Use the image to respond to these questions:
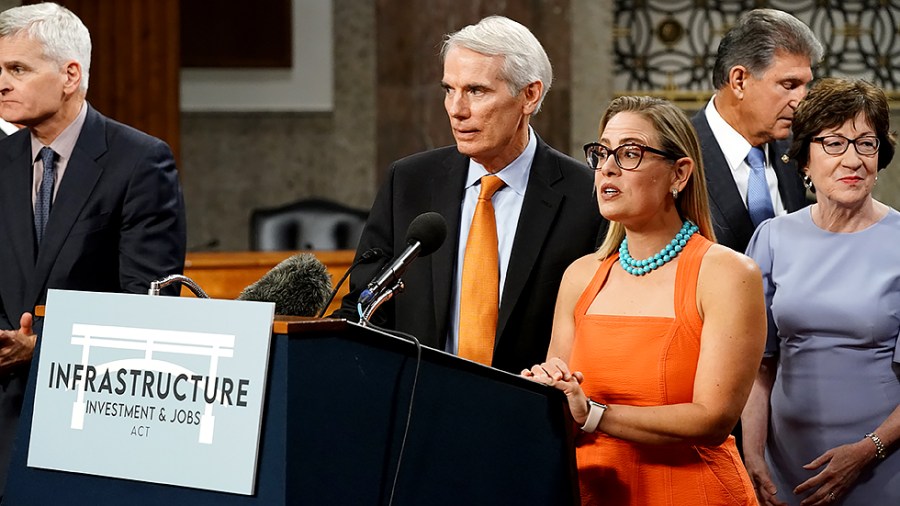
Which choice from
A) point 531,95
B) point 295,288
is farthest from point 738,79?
point 295,288

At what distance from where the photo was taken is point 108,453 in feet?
6.42

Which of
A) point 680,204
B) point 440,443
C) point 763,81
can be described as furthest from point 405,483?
point 763,81

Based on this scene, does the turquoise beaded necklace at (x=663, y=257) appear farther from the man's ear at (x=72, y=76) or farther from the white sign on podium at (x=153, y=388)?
the man's ear at (x=72, y=76)

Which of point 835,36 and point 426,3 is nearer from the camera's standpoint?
point 426,3

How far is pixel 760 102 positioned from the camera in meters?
3.55

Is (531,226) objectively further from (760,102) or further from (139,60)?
(139,60)

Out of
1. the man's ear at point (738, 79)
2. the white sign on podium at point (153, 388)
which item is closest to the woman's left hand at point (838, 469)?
the man's ear at point (738, 79)

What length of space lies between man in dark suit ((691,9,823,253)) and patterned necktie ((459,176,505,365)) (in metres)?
0.92

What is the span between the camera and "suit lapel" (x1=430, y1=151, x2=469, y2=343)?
2.82m

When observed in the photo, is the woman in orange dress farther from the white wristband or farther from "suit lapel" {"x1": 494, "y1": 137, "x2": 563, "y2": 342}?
"suit lapel" {"x1": 494, "y1": 137, "x2": 563, "y2": 342}

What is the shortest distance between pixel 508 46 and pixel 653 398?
0.97 meters

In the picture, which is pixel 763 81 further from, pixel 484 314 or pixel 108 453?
pixel 108 453

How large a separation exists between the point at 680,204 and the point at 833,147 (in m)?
0.59

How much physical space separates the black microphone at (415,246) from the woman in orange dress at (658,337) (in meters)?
0.29
